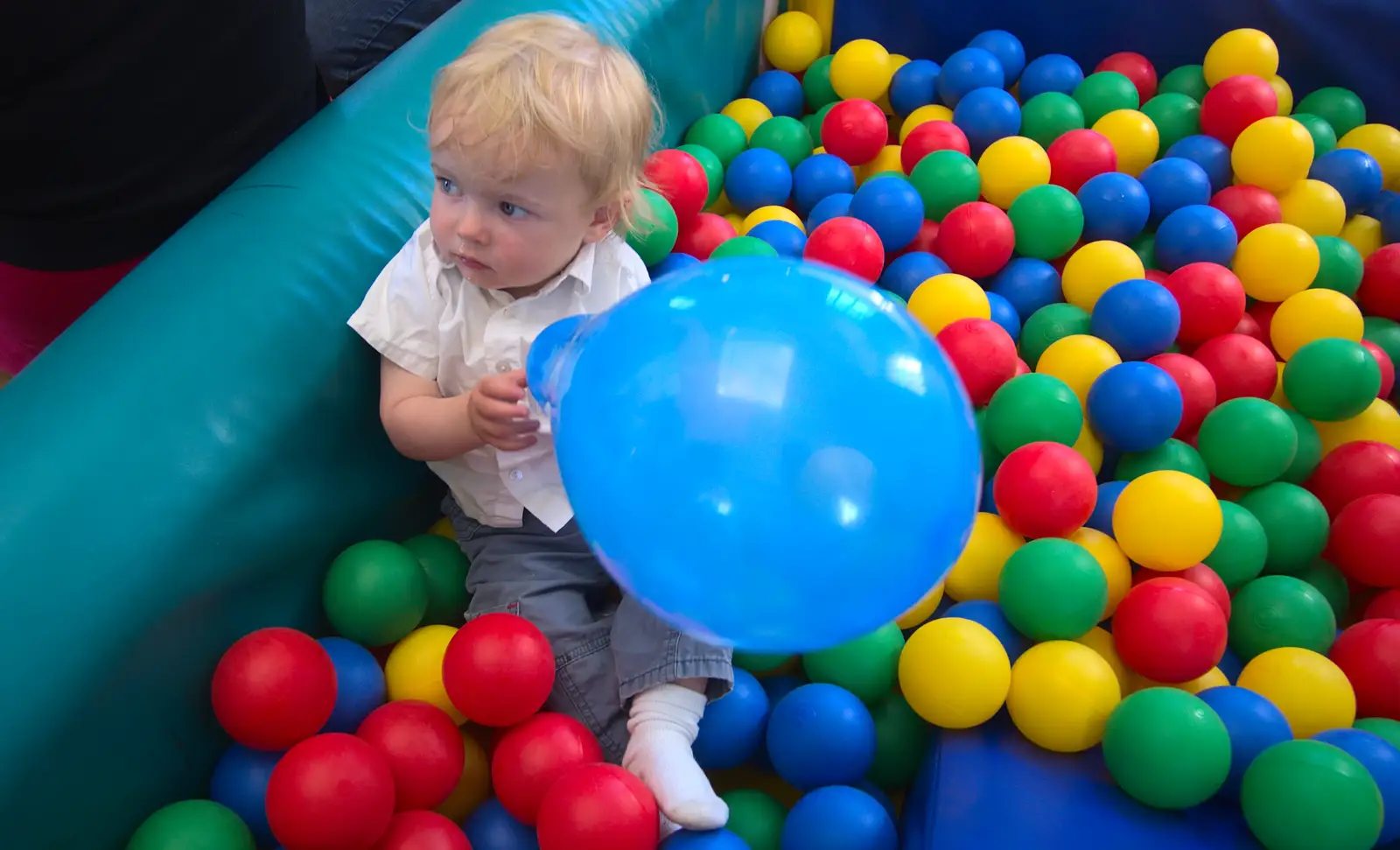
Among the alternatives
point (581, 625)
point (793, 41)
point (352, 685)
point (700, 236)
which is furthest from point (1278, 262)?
point (352, 685)

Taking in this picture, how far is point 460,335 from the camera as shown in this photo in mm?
1019

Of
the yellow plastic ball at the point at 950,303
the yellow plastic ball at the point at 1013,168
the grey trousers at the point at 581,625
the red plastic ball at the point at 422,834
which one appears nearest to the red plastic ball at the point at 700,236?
the yellow plastic ball at the point at 950,303

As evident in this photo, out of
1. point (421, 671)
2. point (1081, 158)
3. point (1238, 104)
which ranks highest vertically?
point (1238, 104)

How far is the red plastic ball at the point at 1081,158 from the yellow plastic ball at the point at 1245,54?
282 millimetres

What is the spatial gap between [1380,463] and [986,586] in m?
0.47

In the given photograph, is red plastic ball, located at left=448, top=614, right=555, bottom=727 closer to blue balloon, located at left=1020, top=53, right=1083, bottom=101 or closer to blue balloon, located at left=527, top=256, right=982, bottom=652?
blue balloon, located at left=527, top=256, right=982, bottom=652

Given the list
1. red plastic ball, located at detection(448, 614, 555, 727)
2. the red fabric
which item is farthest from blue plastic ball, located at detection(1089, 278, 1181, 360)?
the red fabric

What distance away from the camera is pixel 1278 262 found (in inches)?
54.8

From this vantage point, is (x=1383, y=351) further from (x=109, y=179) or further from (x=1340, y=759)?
(x=109, y=179)

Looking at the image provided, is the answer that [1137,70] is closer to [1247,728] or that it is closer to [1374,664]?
[1374,664]

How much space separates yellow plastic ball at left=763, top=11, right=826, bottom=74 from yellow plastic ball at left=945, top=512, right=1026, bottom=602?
3.63 feet

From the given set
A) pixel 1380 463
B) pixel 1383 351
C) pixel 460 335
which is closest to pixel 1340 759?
pixel 1380 463

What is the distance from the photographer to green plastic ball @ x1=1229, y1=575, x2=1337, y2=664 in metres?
1.05

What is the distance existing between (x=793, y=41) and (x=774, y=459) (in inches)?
61.0
